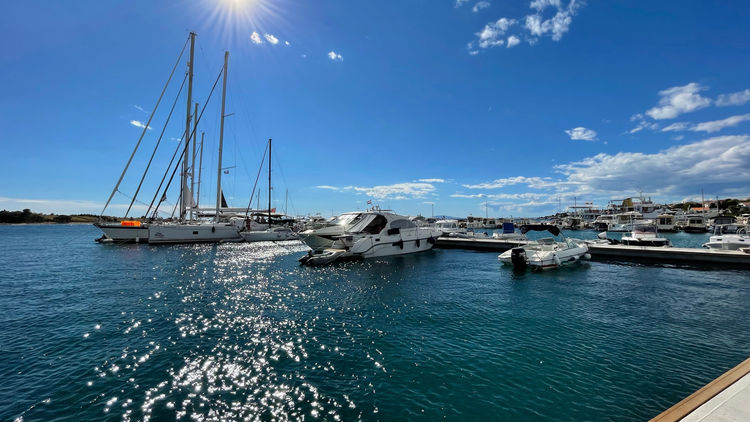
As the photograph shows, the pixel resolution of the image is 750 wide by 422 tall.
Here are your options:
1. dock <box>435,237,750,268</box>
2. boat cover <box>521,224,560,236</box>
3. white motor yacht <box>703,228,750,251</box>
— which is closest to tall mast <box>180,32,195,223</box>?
boat cover <box>521,224,560,236</box>

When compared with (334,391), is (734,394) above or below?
above

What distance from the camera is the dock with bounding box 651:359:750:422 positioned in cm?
414

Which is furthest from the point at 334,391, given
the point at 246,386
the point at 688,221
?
the point at 688,221

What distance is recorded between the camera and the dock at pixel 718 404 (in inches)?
163

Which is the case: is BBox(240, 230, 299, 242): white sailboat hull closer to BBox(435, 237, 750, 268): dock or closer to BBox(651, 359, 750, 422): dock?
BBox(435, 237, 750, 268): dock

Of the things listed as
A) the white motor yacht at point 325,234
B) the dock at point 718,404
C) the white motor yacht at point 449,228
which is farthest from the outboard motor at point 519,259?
the white motor yacht at point 449,228

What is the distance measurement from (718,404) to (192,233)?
5073 centimetres

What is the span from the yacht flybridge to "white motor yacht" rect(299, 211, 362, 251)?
0.53m

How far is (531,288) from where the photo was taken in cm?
1727

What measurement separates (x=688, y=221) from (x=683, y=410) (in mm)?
110788

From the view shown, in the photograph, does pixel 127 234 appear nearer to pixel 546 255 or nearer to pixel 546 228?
pixel 546 255

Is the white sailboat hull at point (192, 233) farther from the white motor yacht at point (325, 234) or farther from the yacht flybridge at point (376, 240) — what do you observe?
the yacht flybridge at point (376, 240)

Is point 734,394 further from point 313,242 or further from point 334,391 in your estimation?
point 313,242

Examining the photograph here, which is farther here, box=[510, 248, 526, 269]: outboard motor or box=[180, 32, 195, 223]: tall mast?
box=[180, 32, 195, 223]: tall mast
